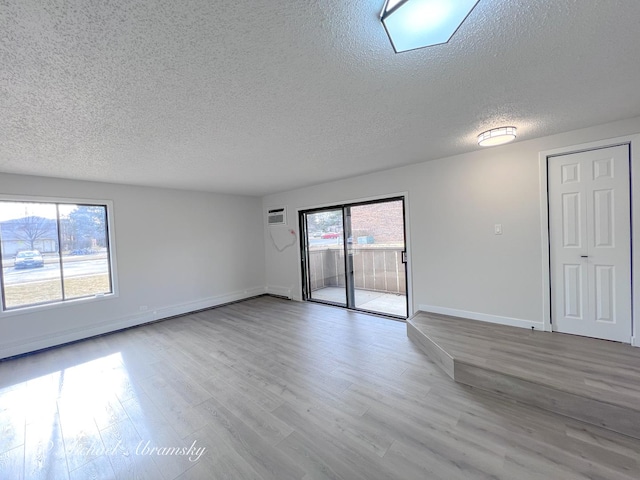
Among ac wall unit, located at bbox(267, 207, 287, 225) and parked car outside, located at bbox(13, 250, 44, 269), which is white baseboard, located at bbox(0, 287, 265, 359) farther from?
ac wall unit, located at bbox(267, 207, 287, 225)

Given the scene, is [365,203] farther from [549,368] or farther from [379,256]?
[549,368]

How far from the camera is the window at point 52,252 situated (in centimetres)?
344

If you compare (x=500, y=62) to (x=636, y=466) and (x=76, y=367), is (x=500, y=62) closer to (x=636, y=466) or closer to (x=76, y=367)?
(x=636, y=466)

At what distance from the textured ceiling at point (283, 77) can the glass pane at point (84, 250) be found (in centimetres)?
121

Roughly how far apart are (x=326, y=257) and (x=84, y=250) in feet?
13.1

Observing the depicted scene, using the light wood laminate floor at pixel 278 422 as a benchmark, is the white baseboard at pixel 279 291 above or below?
above

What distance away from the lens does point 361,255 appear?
15.5 feet

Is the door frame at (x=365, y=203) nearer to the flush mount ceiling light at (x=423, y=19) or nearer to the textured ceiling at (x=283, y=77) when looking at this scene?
the textured ceiling at (x=283, y=77)

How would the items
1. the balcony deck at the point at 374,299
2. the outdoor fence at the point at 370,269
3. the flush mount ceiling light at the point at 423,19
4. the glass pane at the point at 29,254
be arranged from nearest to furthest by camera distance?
the flush mount ceiling light at the point at 423,19 < the glass pane at the point at 29,254 < the balcony deck at the point at 374,299 < the outdoor fence at the point at 370,269

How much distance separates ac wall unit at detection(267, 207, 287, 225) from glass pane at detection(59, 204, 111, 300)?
9.89ft

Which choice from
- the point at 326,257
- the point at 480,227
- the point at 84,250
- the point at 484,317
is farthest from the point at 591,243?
the point at 84,250

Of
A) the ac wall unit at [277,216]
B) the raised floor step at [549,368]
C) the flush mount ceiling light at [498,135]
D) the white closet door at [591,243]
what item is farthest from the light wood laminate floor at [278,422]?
the ac wall unit at [277,216]

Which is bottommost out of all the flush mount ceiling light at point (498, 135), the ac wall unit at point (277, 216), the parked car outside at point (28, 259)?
the parked car outside at point (28, 259)

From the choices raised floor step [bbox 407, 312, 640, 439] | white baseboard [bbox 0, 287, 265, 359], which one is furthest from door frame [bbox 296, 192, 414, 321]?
white baseboard [bbox 0, 287, 265, 359]
